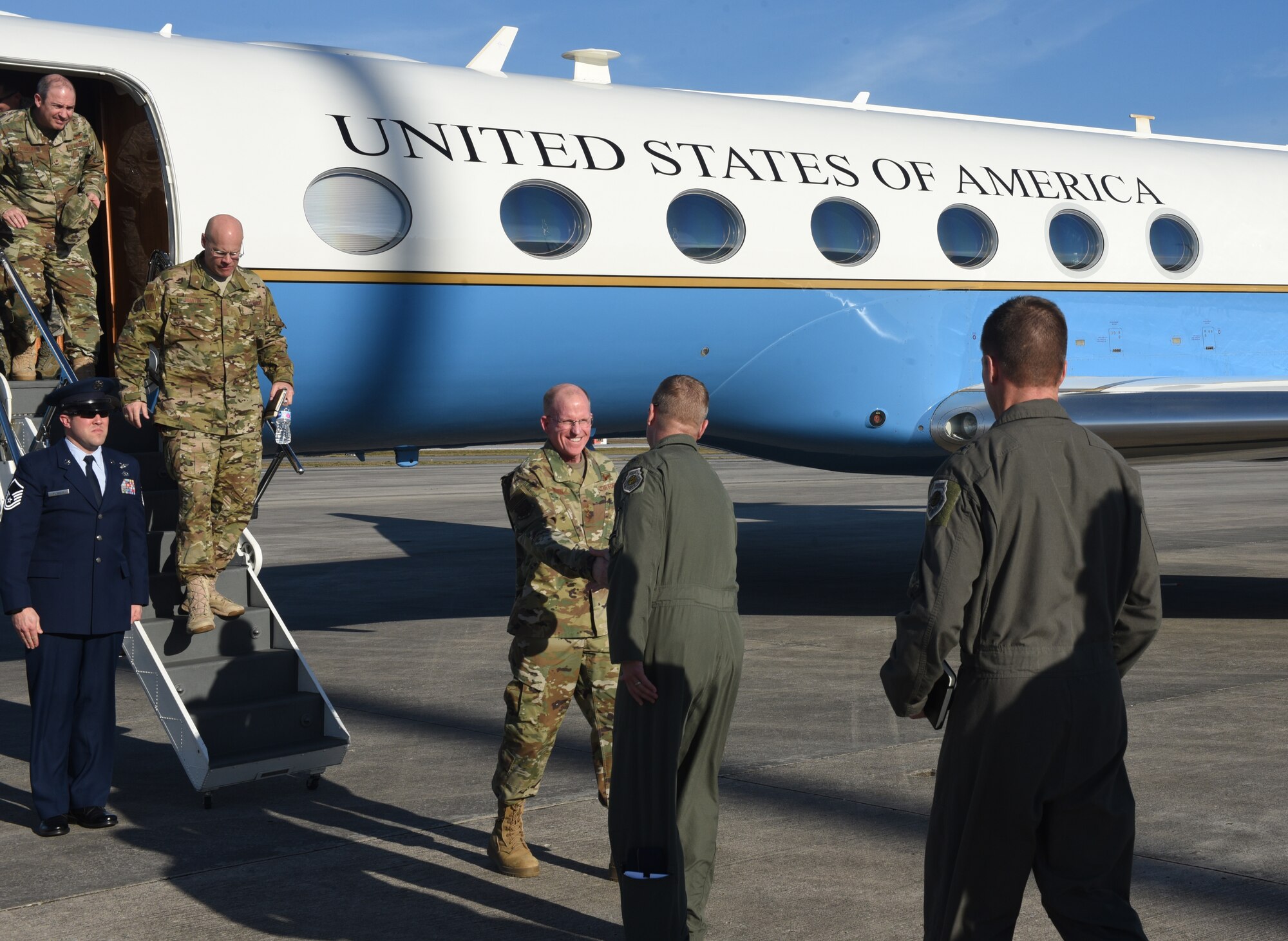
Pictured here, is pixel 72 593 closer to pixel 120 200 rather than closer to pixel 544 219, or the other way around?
pixel 120 200

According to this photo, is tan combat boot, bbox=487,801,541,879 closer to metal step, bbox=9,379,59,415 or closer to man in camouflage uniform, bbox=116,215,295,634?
man in camouflage uniform, bbox=116,215,295,634

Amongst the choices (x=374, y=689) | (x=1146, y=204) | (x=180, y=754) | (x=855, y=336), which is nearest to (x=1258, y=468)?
(x=1146, y=204)

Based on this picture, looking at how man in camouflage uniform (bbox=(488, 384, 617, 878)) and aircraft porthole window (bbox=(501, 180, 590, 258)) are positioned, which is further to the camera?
aircraft porthole window (bbox=(501, 180, 590, 258))

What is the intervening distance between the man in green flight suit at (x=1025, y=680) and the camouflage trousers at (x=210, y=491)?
4.25 meters

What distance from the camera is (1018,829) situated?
3.47 m

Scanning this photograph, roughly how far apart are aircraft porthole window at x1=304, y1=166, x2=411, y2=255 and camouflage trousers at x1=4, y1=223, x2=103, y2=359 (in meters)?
1.55

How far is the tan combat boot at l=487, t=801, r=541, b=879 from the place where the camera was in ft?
17.9

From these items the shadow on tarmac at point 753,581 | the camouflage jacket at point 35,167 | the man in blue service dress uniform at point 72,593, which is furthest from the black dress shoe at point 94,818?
the shadow on tarmac at point 753,581

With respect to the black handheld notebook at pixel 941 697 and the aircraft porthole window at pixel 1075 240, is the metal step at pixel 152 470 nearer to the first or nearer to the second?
the black handheld notebook at pixel 941 697

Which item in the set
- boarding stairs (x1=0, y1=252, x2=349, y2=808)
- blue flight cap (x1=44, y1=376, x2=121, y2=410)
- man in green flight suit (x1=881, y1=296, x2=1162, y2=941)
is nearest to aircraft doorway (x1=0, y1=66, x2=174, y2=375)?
boarding stairs (x1=0, y1=252, x2=349, y2=808)

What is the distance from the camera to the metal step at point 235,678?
6715 millimetres

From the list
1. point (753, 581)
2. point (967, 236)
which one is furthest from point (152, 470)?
point (753, 581)

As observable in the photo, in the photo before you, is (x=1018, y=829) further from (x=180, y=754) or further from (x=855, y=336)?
(x=855, y=336)

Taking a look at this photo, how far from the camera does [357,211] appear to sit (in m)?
9.22
